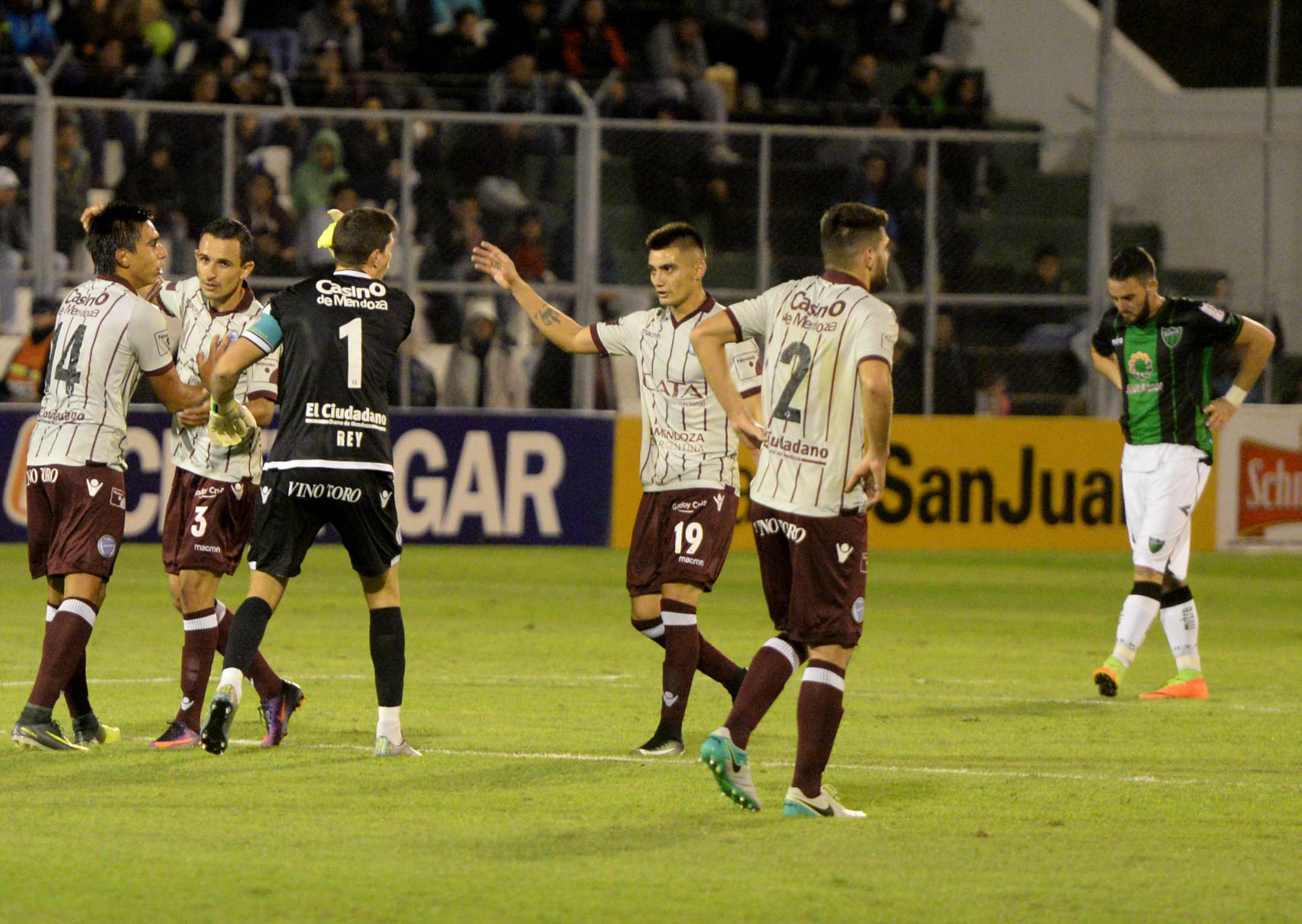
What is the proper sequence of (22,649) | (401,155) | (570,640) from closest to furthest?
(22,649), (570,640), (401,155)

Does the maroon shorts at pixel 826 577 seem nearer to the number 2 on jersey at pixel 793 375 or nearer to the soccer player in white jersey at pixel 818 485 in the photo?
the soccer player in white jersey at pixel 818 485

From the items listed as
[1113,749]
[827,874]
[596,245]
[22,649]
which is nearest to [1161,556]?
[1113,749]

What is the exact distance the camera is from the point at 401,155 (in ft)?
61.6

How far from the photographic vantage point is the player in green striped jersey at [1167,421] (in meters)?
10.4

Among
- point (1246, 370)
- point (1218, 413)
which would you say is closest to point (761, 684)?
point (1218, 413)

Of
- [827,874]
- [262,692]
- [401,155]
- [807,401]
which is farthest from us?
[401,155]

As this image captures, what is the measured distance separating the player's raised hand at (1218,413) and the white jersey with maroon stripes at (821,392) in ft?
13.8

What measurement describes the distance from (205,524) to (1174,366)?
495cm

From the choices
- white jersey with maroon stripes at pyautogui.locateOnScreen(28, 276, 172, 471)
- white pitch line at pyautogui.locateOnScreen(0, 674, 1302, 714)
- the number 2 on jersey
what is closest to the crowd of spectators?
white pitch line at pyautogui.locateOnScreen(0, 674, 1302, 714)

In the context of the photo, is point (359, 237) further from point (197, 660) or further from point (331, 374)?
point (197, 660)

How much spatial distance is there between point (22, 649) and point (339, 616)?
2.58 metres

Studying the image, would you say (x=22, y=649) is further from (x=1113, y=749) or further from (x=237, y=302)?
(x=1113, y=749)

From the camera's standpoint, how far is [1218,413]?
10500mm

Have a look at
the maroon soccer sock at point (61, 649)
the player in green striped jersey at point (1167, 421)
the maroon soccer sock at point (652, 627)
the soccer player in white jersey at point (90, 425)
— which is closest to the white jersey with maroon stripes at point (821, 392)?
the maroon soccer sock at point (652, 627)
